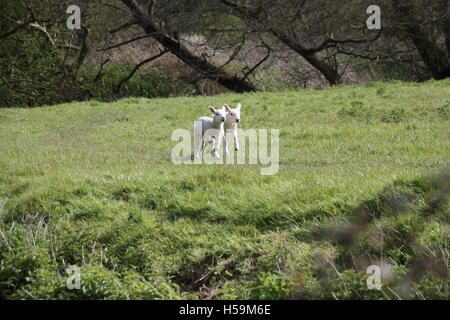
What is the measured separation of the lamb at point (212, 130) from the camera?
12484 millimetres

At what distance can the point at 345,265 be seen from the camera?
7.04 metres

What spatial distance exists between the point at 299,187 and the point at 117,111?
1432 cm

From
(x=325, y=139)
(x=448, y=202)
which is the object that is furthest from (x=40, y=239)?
(x=325, y=139)

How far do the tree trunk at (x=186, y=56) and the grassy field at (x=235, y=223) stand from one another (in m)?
18.6

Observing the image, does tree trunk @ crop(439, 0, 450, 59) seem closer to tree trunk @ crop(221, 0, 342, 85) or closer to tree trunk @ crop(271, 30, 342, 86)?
tree trunk @ crop(271, 30, 342, 86)

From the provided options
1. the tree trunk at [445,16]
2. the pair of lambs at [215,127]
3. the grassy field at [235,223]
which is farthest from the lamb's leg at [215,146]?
the tree trunk at [445,16]

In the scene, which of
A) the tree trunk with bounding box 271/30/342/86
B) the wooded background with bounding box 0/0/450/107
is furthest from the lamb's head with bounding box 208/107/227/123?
the tree trunk with bounding box 271/30/342/86

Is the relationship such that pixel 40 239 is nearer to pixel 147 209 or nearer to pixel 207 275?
pixel 147 209

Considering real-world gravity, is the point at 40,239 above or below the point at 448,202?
below

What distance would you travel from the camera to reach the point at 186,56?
33000 millimetres

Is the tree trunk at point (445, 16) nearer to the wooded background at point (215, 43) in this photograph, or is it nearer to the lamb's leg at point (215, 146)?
the wooded background at point (215, 43)

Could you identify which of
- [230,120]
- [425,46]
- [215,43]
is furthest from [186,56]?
[230,120]

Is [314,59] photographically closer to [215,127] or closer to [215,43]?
[215,43]

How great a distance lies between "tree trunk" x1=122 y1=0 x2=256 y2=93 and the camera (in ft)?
103
